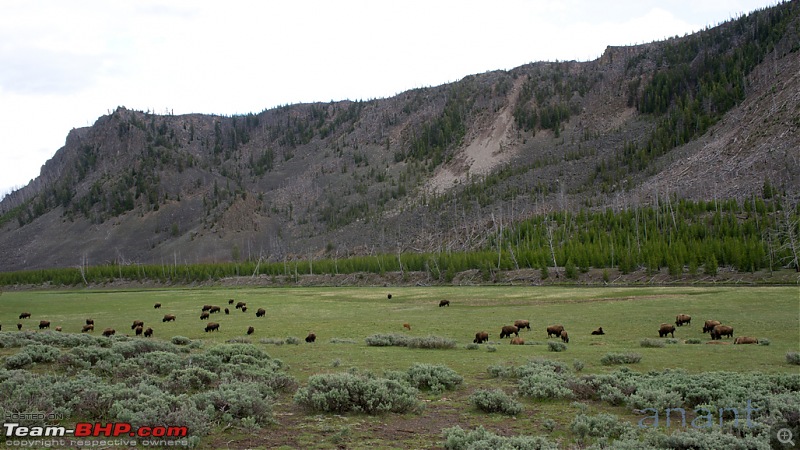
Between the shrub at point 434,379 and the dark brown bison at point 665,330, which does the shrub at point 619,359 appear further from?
the dark brown bison at point 665,330

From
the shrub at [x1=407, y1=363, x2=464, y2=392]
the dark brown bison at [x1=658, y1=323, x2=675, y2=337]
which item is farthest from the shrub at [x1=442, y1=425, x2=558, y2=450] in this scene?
the dark brown bison at [x1=658, y1=323, x2=675, y2=337]

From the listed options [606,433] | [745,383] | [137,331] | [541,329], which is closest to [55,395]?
[606,433]

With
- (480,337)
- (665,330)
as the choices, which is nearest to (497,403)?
(480,337)

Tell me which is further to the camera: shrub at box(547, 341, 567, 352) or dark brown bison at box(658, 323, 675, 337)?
dark brown bison at box(658, 323, 675, 337)

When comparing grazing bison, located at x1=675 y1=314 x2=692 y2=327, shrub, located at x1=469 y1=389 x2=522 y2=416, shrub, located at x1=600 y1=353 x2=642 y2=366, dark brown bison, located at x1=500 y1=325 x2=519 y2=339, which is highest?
shrub, located at x1=469 y1=389 x2=522 y2=416

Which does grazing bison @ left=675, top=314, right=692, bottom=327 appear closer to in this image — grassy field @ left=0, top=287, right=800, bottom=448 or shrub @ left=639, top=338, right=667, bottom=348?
grassy field @ left=0, top=287, right=800, bottom=448

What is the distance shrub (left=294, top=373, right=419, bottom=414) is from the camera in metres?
15.3

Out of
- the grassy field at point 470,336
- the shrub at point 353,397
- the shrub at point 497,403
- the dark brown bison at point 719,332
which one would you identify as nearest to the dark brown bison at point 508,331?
the grassy field at point 470,336

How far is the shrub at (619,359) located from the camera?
72.5 ft

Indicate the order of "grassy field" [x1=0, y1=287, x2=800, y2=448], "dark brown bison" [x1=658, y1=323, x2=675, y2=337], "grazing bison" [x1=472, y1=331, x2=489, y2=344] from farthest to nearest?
"dark brown bison" [x1=658, y1=323, x2=675, y2=337] → "grazing bison" [x1=472, y1=331, x2=489, y2=344] → "grassy field" [x1=0, y1=287, x2=800, y2=448]

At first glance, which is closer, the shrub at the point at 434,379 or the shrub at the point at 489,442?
the shrub at the point at 489,442

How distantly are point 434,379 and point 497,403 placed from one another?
321 cm

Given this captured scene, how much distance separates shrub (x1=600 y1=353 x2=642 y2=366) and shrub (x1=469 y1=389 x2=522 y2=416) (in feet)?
26.6

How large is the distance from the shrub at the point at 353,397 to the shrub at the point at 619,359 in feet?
32.3
